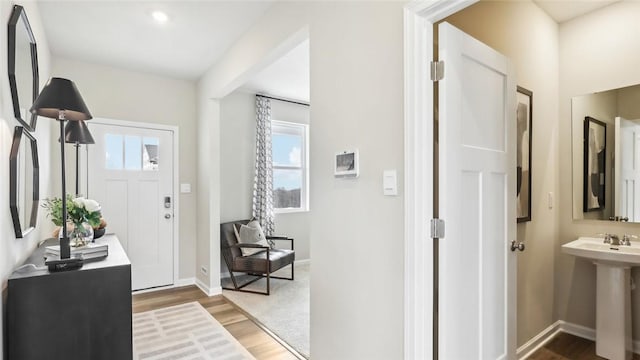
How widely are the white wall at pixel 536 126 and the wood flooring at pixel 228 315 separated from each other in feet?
6.01

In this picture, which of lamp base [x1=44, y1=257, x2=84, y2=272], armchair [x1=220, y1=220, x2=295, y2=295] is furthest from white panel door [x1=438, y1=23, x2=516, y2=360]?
armchair [x1=220, y1=220, x2=295, y2=295]

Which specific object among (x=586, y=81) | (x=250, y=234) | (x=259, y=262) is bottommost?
(x=259, y=262)

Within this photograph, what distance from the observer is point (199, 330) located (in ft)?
9.44

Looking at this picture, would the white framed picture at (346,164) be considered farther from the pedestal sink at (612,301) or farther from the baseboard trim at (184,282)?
the baseboard trim at (184,282)

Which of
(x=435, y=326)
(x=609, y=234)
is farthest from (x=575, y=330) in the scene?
(x=435, y=326)

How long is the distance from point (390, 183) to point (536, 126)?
69.9 inches

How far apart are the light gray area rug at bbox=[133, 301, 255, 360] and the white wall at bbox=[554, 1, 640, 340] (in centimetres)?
267

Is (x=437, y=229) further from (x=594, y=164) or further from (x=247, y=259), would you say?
(x=247, y=259)

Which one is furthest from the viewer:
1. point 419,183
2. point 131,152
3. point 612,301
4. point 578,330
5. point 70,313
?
point 131,152

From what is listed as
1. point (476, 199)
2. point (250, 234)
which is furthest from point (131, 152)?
point (476, 199)

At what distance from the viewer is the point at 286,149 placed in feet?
17.3

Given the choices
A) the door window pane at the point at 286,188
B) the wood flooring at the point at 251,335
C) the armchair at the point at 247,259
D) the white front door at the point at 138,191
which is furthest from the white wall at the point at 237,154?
the wood flooring at the point at 251,335

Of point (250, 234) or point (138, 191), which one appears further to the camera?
point (250, 234)

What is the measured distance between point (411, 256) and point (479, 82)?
977 mm
